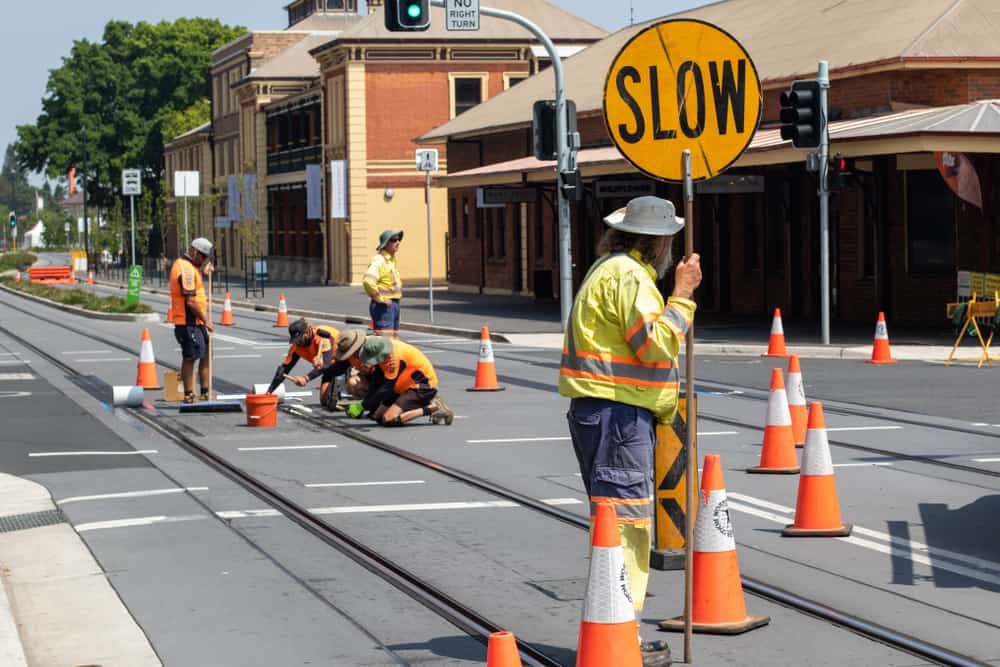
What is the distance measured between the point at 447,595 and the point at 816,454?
2.75m

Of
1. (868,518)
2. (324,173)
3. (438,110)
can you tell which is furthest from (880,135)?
(324,173)

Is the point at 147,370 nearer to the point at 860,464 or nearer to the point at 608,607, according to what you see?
the point at 860,464

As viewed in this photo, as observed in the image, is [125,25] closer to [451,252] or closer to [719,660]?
[451,252]

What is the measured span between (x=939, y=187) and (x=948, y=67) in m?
2.32

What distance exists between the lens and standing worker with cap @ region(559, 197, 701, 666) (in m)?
7.01

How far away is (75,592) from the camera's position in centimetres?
912

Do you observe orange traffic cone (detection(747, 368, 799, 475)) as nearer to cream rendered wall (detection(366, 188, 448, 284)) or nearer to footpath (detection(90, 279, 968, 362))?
footpath (detection(90, 279, 968, 362))

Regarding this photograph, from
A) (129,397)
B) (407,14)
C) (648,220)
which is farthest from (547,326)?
(648,220)

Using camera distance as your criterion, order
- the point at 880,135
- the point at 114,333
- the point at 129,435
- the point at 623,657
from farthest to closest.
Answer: the point at 114,333 < the point at 880,135 < the point at 129,435 < the point at 623,657

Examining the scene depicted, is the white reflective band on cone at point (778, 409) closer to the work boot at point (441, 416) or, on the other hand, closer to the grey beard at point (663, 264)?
the work boot at point (441, 416)

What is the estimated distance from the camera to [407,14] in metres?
25.0

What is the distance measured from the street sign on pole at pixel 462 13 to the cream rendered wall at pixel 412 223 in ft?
134

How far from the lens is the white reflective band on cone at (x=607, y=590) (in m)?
6.45

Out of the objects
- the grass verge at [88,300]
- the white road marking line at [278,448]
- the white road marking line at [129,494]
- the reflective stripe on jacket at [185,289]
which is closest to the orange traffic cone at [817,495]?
the white road marking line at [129,494]
